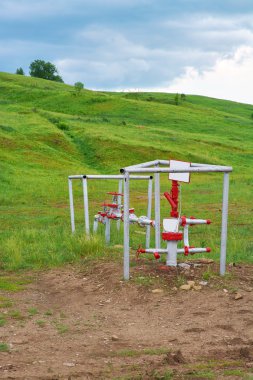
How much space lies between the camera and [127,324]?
6.39 m

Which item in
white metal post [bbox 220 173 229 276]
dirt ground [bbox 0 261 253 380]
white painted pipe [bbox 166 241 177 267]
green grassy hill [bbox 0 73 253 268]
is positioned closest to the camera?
dirt ground [bbox 0 261 253 380]

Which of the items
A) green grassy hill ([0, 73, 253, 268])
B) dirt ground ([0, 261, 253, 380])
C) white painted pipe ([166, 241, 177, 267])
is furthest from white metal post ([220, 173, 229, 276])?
green grassy hill ([0, 73, 253, 268])

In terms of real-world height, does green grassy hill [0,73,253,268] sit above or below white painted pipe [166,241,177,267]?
below

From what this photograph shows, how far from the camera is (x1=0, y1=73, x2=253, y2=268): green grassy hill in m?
11.5

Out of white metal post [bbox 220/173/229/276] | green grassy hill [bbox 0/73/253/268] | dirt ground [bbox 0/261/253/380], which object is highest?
white metal post [bbox 220/173/229/276]

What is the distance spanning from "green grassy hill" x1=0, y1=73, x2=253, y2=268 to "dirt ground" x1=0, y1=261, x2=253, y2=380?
1.66 m

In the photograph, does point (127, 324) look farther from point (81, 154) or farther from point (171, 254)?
point (81, 154)

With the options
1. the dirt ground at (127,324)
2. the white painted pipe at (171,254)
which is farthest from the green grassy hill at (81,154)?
the white painted pipe at (171,254)

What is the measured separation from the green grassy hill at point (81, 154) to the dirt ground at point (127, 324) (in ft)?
5.43

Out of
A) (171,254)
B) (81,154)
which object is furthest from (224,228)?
(81,154)

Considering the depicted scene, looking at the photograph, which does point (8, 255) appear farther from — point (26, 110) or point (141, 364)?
point (26, 110)

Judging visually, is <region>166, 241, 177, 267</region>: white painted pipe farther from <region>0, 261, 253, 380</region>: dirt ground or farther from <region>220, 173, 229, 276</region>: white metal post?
<region>220, 173, 229, 276</region>: white metal post

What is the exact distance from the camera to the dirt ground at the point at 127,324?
192 inches

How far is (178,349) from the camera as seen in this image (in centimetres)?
539
